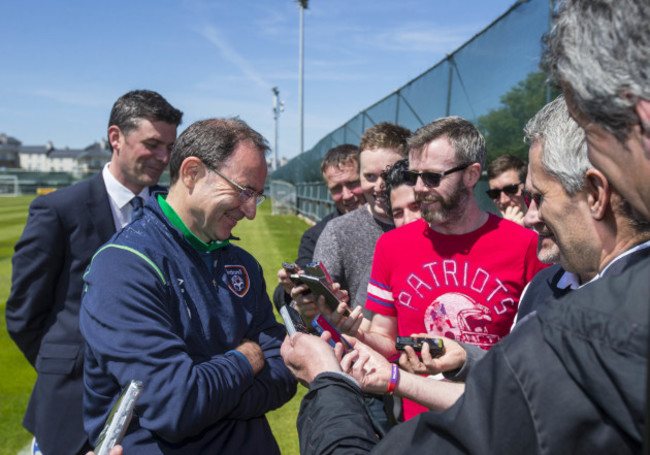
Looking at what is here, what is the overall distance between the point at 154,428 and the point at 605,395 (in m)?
1.55

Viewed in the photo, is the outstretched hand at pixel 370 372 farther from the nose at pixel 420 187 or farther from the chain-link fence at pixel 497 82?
the chain-link fence at pixel 497 82

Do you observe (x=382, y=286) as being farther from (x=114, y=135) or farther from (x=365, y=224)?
(x=114, y=135)

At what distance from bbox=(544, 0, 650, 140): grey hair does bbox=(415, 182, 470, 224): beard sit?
6.08ft

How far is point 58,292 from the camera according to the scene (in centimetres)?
303

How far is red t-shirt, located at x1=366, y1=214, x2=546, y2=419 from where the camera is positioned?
2.67 meters

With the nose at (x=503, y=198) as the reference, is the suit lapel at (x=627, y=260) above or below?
below

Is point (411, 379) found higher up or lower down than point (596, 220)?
lower down

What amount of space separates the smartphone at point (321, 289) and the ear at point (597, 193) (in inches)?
55.6

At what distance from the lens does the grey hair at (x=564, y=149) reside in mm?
1683

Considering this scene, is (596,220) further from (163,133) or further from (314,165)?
(314,165)

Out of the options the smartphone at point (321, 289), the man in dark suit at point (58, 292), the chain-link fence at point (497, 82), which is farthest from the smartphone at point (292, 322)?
the chain-link fence at point (497, 82)

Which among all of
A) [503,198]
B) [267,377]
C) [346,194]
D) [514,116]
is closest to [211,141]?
[267,377]

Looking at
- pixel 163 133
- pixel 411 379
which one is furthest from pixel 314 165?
pixel 411 379

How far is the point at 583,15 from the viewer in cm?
100
